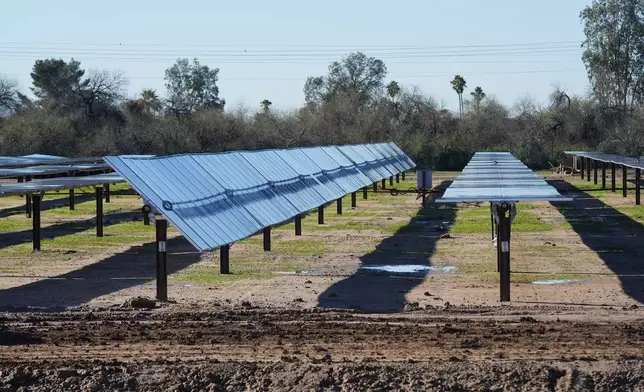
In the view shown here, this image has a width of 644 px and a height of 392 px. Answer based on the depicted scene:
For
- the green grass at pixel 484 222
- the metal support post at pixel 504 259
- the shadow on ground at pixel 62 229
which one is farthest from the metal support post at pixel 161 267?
the green grass at pixel 484 222

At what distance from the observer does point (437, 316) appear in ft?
56.7

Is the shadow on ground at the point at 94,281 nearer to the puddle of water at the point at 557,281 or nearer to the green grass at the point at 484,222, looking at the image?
the puddle of water at the point at 557,281

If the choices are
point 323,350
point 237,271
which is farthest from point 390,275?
point 323,350

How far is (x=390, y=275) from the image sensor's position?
2344cm

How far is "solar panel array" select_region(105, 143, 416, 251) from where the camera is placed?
20359 mm

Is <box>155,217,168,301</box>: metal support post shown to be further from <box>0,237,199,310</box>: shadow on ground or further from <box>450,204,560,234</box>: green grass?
<box>450,204,560,234</box>: green grass

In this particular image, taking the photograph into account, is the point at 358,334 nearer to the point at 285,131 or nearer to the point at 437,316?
the point at 437,316

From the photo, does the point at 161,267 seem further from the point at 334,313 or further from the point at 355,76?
the point at 355,76

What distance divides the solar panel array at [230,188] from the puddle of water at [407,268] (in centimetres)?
218

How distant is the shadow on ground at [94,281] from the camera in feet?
65.5

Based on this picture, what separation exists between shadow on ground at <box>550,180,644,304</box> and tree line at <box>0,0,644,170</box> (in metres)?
33.1

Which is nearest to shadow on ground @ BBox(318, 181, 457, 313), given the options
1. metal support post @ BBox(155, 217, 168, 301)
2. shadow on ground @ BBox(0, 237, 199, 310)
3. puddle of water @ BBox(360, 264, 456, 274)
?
puddle of water @ BBox(360, 264, 456, 274)

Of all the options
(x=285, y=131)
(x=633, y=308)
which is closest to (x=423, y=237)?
(x=633, y=308)

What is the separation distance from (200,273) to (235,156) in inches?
244
